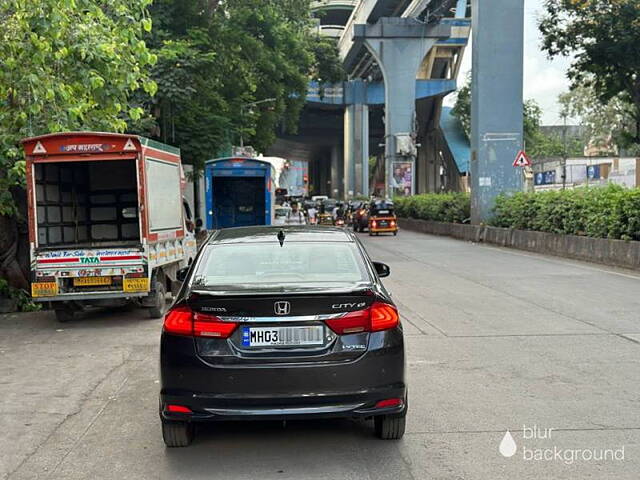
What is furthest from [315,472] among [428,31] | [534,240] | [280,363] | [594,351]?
[428,31]

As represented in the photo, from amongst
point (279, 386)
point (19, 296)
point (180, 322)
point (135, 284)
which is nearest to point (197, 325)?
point (180, 322)

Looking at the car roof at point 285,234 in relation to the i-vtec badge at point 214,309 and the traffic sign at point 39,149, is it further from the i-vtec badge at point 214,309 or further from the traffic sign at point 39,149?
the traffic sign at point 39,149

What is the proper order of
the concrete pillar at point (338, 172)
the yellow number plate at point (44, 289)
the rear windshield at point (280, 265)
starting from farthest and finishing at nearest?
the concrete pillar at point (338, 172), the yellow number plate at point (44, 289), the rear windshield at point (280, 265)

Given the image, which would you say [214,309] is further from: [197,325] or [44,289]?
[44,289]

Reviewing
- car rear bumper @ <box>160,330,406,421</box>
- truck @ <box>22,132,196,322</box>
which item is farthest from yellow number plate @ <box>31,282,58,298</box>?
car rear bumper @ <box>160,330,406,421</box>

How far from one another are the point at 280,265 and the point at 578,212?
16704 millimetres

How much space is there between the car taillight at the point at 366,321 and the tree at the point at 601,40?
2517 cm

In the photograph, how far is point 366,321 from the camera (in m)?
4.69

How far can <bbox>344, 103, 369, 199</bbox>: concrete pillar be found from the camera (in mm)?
66688

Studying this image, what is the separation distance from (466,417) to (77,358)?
486 centimetres

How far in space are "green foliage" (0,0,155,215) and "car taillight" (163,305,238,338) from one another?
641cm

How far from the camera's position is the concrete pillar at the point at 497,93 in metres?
27.4

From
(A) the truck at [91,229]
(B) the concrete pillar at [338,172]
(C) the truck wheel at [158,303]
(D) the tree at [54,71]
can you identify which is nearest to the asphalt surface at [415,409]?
(C) the truck wheel at [158,303]

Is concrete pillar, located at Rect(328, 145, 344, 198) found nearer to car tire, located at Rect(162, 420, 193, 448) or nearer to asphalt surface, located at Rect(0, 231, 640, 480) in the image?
asphalt surface, located at Rect(0, 231, 640, 480)
